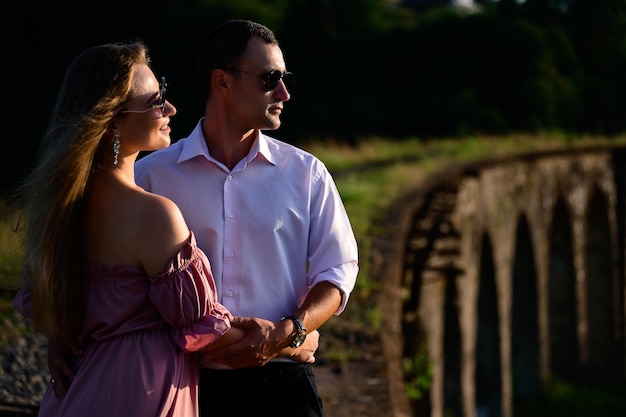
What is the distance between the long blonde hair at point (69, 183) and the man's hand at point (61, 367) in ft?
0.15

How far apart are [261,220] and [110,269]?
41 centimetres

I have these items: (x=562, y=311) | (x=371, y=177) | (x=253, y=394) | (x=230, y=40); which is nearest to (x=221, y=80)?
(x=230, y=40)

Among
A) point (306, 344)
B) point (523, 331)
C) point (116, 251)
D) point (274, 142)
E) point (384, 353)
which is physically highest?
point (274, 142)

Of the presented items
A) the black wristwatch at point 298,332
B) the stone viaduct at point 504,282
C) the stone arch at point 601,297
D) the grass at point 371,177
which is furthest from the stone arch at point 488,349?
the black wristwatch at point 298,332

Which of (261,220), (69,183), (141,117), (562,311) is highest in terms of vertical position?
(141,117)

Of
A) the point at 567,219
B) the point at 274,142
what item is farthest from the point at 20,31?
the point at 274,142

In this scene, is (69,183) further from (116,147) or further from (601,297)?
(601,297)

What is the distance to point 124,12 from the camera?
2316 centimetres

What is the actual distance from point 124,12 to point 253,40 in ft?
69.5

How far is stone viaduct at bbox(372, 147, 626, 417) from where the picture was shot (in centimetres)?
877

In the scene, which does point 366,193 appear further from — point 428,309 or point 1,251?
point 1,251

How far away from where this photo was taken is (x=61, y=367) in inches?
98.7

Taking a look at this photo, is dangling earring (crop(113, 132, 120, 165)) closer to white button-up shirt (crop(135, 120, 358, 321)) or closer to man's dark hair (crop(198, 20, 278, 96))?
white button-up shirt (crop(135, 120, 358, 321))

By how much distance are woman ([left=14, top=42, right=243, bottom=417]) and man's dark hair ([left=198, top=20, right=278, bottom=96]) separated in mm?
283
